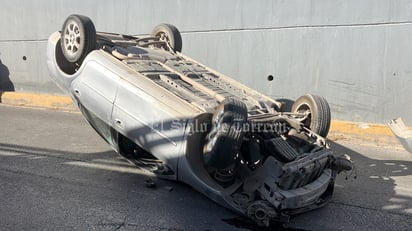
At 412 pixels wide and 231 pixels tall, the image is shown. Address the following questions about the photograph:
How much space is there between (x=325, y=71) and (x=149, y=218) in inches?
184

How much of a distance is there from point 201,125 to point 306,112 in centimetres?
157

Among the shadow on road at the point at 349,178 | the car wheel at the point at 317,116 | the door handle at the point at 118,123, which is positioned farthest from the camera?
Result: the car wheel at the point at 317,116

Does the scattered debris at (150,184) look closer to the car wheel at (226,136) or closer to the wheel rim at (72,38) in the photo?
the car wheel at (226,136)

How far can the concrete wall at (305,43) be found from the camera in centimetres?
643

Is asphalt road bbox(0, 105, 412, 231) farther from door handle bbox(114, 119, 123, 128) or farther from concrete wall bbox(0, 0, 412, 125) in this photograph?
concrete wall bbox(0, 0, 412, 125)

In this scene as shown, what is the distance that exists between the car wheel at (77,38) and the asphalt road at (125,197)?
1.44 m

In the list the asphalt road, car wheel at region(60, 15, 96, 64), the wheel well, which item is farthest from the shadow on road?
car wheel at region(60, 15, 96, 64)

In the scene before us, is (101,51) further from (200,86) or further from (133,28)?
(133,28)

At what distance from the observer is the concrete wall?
6426mm

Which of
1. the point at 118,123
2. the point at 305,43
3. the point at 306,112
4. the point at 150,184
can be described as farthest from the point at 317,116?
the point at 305,43

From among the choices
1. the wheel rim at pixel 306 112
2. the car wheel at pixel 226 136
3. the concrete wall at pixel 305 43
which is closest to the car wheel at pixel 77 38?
the car wheel at pixel 226 136

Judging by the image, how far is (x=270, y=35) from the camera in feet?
23.6

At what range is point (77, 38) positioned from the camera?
4578 millimetres

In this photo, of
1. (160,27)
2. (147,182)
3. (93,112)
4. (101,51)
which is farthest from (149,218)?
(160,27)
